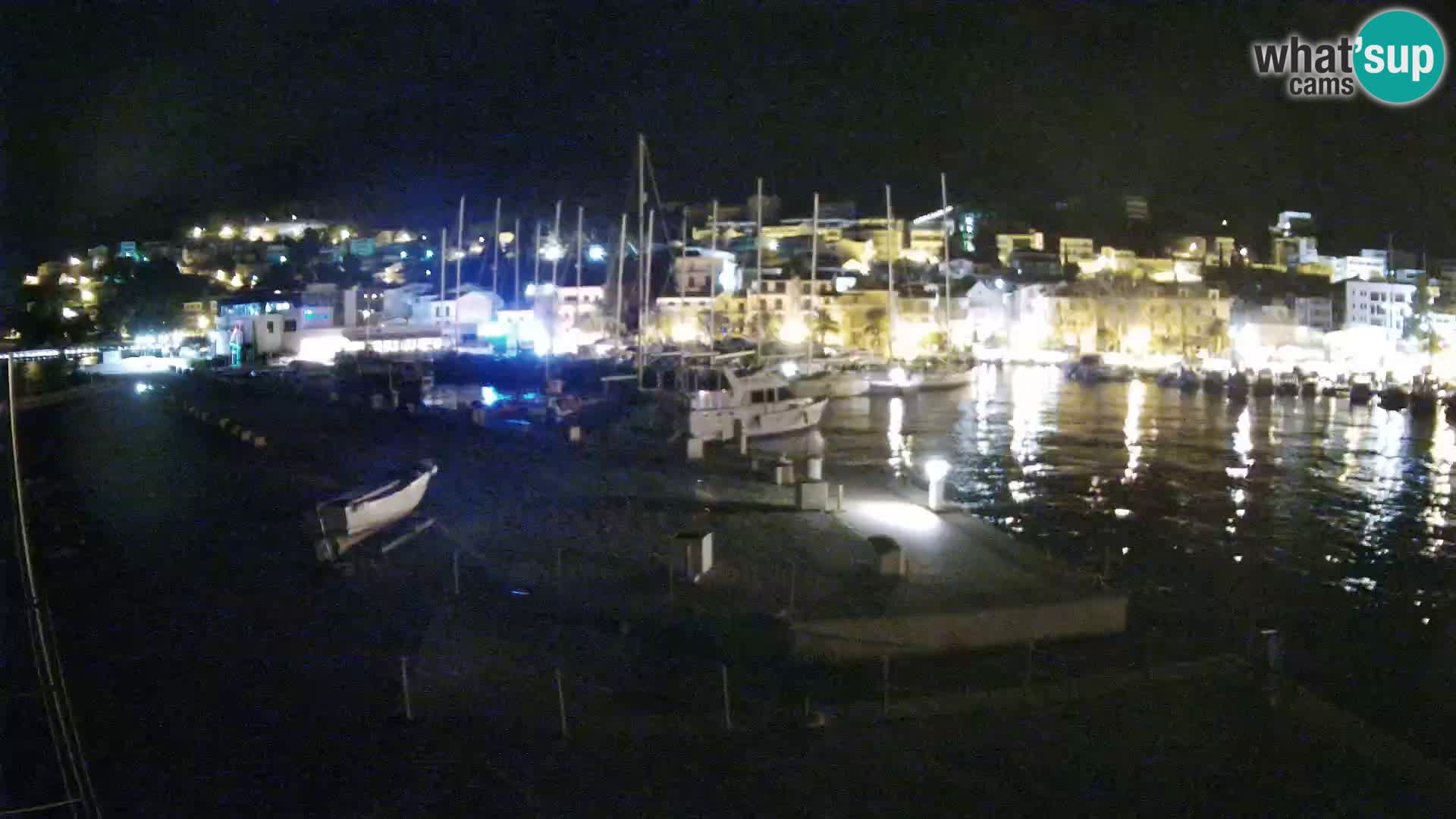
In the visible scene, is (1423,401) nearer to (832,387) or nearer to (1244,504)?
(832,387)

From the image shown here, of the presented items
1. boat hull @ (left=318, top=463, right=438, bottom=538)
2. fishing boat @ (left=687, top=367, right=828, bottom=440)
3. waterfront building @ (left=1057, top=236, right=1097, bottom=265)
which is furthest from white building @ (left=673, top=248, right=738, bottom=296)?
boat hull @ (left=318, top=463, right=438, bottom=538)

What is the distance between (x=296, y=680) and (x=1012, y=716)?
3.86 metres

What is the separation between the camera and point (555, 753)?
4699 mm

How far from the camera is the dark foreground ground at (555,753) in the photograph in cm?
435

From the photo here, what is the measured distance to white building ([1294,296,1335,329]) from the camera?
54.2 m

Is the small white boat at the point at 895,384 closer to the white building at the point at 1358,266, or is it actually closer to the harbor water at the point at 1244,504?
the harbor water at the point at 1244,504

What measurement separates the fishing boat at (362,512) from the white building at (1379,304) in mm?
56588

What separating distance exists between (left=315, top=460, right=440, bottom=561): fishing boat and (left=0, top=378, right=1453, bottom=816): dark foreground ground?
1.28 m

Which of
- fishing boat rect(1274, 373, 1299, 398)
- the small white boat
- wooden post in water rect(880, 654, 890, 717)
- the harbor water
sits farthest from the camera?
fishing boat rect(1274, 373, 1299, 398)

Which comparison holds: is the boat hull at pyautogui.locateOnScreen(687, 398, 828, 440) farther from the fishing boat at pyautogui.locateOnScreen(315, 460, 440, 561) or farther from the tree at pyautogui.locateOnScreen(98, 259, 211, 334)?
the tree at pyautogui.locateOnScreen(98, 259, 211, 334)

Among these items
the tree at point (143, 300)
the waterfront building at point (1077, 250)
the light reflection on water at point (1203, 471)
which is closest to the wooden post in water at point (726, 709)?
the light reflection on water at point (1203, 471)

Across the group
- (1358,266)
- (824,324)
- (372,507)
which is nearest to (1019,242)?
(1358,266)

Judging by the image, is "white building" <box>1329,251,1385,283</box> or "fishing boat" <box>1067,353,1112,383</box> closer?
"fishing boat" <box>1067,353,1112,383</box>

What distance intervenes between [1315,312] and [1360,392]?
23230 mm
